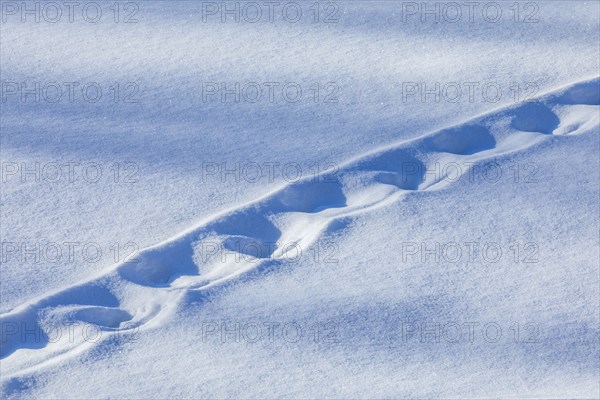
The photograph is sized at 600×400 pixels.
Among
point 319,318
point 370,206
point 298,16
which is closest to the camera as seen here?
point 319,318

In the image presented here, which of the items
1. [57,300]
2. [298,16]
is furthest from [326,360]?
[298,16]

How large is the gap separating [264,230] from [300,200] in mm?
157

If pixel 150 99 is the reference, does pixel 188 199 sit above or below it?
below

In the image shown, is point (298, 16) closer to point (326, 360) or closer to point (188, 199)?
point (188, 199)

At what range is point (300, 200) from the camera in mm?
2480

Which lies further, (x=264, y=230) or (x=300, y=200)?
(x=300, y=200)

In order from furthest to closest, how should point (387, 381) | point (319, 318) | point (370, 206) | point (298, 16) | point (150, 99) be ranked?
point (298, 16) → point (150, 99) → point (370, 206) → point (319, 318) → point (387, 381)

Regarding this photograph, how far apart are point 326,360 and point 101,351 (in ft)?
1.59

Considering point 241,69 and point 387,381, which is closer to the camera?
point 387,381

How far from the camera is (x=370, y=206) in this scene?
2432 millimetres

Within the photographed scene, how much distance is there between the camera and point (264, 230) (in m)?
2.38

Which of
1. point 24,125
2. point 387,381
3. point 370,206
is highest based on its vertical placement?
point 24,125

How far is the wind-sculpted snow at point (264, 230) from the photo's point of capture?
6.94 feet

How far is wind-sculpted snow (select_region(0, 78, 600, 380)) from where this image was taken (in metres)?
2.12
